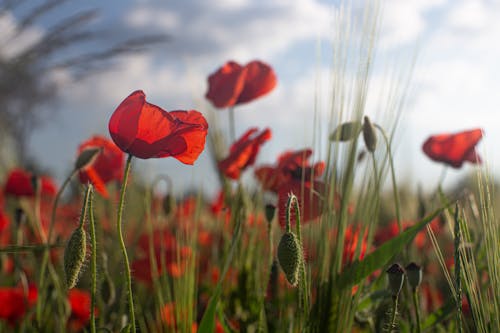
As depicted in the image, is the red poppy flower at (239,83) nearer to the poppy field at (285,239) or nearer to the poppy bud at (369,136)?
the poppy field at (285,239)

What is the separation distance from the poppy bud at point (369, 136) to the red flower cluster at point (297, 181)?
0.24 ft

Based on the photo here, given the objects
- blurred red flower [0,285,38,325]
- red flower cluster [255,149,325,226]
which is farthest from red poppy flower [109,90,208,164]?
blurred red flower [0,285,38,325]

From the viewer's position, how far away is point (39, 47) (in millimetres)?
4035

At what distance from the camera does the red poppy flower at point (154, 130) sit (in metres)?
0.60

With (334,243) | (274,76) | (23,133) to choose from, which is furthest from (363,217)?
(23,133)

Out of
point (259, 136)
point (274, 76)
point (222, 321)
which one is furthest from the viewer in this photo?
point (274, 76)

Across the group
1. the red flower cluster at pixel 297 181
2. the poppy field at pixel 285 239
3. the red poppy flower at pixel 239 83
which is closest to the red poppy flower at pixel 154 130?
the poppy field at pixel 285 239

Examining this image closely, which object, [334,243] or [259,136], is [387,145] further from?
[259,136]

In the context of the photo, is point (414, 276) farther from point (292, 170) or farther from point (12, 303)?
point (12, 303)

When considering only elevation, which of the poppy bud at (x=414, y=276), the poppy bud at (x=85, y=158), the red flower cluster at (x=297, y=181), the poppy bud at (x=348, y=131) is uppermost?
the poppy bud at (x=348, y=131)

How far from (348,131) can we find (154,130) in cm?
26

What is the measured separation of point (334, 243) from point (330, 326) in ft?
0.34

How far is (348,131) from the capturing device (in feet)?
2.41

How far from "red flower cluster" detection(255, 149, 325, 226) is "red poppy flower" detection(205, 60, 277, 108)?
5.8 inches
